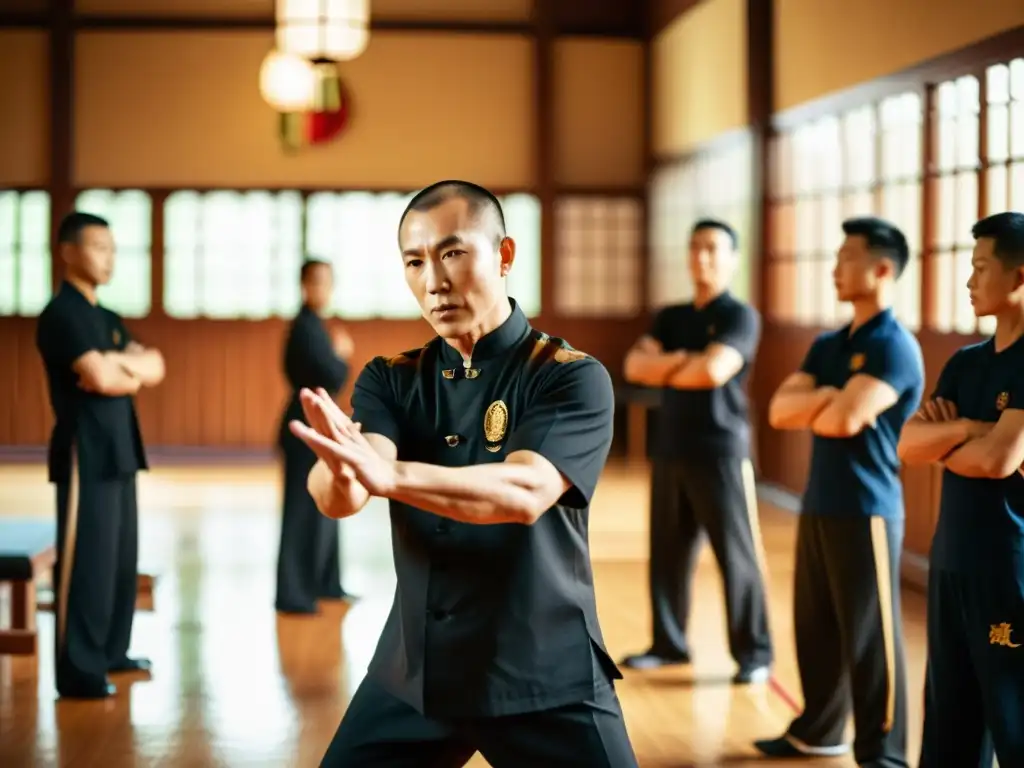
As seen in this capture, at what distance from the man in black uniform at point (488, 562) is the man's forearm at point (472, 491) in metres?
0.02

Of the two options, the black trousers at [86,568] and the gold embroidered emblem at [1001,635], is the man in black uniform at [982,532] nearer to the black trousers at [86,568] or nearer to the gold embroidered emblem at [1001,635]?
the gold embroidered emblem at [1001,635]

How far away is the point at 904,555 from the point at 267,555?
279 centimetres

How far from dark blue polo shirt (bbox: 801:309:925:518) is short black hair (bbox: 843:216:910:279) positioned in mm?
132

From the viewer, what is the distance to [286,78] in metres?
9.74

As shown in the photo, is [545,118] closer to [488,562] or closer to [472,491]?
[488,562]

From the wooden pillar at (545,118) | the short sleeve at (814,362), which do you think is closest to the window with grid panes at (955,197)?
the short sleeve at (814,362)

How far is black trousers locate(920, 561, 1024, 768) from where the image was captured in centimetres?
286

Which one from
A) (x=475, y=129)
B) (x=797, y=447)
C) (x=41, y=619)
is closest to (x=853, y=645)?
(x=41, y=619)

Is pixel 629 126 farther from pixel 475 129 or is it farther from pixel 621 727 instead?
pixel 621 727

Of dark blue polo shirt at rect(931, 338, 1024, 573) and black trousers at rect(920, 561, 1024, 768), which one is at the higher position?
dark blue polo shirt at rect(931, 338, 1024, 573)

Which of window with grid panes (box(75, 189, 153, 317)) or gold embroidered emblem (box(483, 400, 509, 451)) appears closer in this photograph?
gold embroidered emblem (box(483, 400, 509, 451))

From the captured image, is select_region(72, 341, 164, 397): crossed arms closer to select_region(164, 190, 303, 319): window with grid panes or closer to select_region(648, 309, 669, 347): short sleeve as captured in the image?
select_region(648, 309, 669, 347): short sleeve

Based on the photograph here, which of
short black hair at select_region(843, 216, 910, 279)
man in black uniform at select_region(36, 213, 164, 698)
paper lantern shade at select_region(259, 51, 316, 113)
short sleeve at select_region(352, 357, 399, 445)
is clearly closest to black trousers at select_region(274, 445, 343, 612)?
man in black uniform at select_region(36, 213, 164, 698)

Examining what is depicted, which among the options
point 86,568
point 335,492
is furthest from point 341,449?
point 86,568
